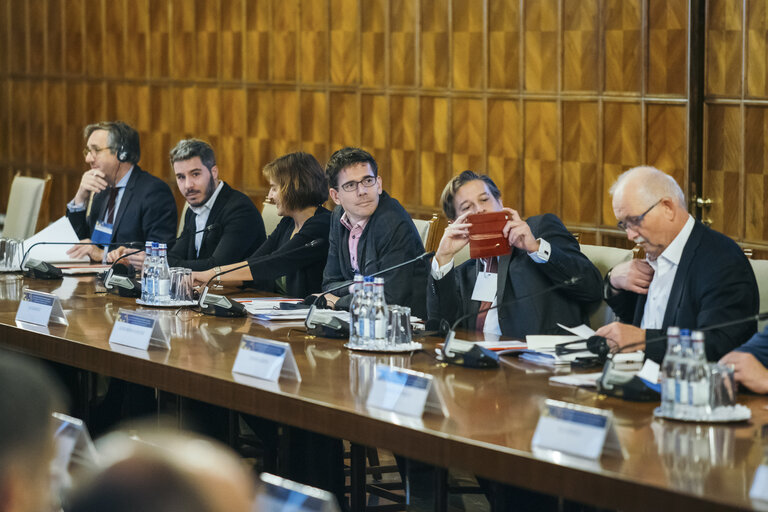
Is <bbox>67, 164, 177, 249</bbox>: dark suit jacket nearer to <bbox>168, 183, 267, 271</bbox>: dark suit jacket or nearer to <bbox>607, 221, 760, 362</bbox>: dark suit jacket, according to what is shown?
<bbox>168, 183, 267, 271</bbox>: dark suit jacket

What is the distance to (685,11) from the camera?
5535 millimetres

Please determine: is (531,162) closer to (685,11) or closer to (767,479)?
(685,11)

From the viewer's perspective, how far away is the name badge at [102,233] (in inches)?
221

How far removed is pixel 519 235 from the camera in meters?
3.66

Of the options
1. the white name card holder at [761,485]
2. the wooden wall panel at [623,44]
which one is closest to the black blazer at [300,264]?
the wooden wall panel at [623,44]

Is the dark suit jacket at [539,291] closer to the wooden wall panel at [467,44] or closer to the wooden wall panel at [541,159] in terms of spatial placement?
the wooden wall panel at [541,159]

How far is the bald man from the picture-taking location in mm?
2998

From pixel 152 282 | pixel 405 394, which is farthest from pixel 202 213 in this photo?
pixel 405 394

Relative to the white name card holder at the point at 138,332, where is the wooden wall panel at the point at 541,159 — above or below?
above

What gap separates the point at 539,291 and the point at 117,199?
2649 millimetres

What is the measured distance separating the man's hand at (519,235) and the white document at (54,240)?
2369mm

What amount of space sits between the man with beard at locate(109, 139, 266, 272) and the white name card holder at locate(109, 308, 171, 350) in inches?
61.3

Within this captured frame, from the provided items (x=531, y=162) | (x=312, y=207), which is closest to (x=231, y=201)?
(x=312, y=207)

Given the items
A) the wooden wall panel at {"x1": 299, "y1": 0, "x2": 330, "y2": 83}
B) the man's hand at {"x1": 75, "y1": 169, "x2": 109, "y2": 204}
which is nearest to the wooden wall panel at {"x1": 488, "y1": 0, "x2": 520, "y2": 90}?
the wooden wall panel at {"x1": 299, "y1": 0, "x2": 330, "y2": 83}
